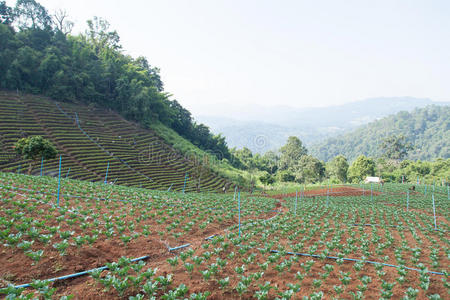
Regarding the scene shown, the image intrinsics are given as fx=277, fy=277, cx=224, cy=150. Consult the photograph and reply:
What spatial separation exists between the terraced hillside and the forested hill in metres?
117

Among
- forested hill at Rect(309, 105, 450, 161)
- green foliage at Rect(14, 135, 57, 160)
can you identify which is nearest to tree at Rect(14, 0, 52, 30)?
green foliage at Rect(14, 135, 57, 160)

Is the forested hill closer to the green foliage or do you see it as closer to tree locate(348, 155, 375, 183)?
tree locate(348, 155, 375, 183)

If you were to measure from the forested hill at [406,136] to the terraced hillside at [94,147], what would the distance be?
117 meters

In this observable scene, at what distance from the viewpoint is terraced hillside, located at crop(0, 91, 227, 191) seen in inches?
1291

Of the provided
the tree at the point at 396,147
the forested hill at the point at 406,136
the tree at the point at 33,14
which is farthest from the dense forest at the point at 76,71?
the forested hill at the point at 406,136

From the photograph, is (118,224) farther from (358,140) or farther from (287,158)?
(358,140)

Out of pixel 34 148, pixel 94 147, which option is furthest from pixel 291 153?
pixel 34 148

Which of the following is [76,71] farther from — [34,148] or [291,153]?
[291,153]

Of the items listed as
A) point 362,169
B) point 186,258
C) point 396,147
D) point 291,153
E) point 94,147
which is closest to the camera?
point 186,258

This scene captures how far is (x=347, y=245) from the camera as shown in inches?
395

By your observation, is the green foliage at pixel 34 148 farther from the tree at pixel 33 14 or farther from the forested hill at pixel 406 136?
the forested hill at pixel 406 136

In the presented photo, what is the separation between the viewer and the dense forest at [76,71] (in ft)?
149

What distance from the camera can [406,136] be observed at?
143m

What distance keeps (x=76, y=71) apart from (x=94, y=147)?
847 inches
